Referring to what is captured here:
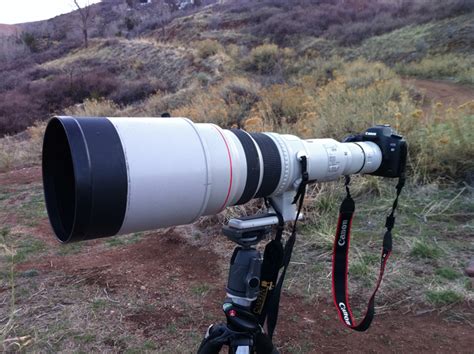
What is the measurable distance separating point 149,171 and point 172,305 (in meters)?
1.97

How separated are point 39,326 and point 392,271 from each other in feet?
7.38

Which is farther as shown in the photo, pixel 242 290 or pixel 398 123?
pixel 398 123

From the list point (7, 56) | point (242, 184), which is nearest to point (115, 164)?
point (242, 184)

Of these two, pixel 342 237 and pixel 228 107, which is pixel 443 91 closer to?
pixel 228 107

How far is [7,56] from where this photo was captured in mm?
29250

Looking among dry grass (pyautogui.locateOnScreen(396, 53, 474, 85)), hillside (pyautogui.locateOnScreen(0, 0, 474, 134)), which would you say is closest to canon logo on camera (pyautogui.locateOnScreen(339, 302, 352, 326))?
hillside (pyautogui.locateOnScreen(0, 0, 474, 134))

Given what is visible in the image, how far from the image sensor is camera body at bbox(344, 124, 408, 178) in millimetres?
1828

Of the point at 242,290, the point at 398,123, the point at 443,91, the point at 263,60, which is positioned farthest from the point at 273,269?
the point at 263,60

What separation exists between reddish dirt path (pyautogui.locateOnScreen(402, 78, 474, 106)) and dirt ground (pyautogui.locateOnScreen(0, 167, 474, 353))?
636cm

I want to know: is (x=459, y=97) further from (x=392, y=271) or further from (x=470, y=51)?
(x=392, y=271)

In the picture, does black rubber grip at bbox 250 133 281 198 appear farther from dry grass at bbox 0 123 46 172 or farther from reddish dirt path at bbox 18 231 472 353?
dry grass at bbox 0 123 46 172

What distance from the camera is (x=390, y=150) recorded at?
6.09 feet

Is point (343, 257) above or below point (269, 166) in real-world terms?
below

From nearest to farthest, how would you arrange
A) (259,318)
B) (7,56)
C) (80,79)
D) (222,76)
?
(259,318)
(222,76)
(80,79)
(7,56)
